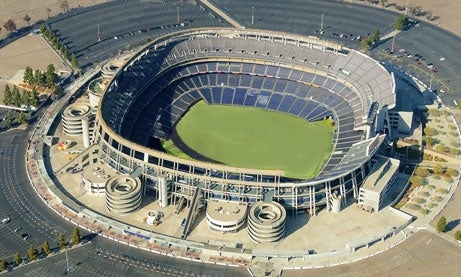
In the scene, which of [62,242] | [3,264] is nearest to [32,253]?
[3,264]

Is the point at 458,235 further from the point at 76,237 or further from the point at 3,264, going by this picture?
the point at 3,264

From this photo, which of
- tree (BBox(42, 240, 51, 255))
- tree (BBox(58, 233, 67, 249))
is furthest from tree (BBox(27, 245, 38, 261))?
tree (BBox(58, 233, 67, 249))

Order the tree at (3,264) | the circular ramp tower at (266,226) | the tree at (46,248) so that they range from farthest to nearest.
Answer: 1. the circular ramp tower at (266,226)
2. the tree at (46,248)
3. the tree at (3,264)

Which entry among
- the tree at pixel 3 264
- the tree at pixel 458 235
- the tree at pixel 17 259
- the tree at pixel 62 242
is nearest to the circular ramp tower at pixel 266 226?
the tree at pixel 458 235

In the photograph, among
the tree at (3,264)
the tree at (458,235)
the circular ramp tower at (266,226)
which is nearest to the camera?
the tree at (3,264)

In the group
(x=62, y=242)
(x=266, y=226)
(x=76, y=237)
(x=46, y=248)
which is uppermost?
(x=266, y=226)

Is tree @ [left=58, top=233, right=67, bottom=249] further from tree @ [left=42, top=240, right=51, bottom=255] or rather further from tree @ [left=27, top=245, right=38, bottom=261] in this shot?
tree @ [left=27, top=245, right=38, bottom=261]

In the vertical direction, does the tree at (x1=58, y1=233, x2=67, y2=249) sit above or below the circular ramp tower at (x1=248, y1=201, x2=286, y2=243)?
below

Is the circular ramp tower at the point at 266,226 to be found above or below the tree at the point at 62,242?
above

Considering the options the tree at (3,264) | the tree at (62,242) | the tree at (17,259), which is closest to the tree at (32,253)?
the tree at (17,259)

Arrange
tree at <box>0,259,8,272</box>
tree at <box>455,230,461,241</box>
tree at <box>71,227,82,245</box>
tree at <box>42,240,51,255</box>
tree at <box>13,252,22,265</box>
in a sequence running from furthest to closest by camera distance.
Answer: tree at <box>455,230,461,241</box> → tree at <box>71,227,82,245</box> → tree at <box>42,240,51,255</box> → tree at <box>13,252,22,265</box> → tree at <box>0,259,8,272</box>

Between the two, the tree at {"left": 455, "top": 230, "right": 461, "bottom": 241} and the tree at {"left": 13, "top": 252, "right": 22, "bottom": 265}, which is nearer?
the tree at {"left": 13, "top": 252, "right": 22, "bottom": 265}

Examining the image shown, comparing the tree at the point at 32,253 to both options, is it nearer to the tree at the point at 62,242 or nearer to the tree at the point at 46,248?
the tree at the point at 46,248

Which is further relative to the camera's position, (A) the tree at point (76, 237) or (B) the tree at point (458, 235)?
(B) the tree at point (458, 235)
